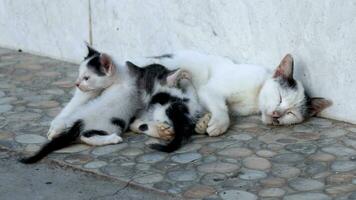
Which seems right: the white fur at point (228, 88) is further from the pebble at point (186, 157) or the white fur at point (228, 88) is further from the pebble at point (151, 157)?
the pebble at point (151, 157)

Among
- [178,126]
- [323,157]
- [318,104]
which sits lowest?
[323,157]

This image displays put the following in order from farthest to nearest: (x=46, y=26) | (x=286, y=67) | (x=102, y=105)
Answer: (x=46, y=26) < (x=286, y=67) < (x=102, y=105)

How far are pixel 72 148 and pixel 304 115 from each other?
1739 millimetres

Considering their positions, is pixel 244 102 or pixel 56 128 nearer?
pixel 56 128

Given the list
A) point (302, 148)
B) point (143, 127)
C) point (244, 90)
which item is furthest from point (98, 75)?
point (302, 148)

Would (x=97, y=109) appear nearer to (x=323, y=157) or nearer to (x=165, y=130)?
(x=165, y=130)

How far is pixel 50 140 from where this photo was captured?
16.6 feet

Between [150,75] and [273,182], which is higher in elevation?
[150,75]

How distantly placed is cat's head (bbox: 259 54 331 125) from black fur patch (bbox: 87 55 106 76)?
122 centimetres

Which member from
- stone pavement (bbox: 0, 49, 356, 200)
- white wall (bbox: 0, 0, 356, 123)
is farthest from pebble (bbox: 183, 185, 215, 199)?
white wall (bbox: 0, 0, 356, 123)

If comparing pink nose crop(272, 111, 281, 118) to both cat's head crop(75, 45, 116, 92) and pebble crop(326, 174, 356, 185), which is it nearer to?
pebble crop(326, 174, 356, 185)

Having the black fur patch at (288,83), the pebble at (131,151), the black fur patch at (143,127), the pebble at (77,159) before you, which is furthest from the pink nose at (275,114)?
the pebble at (77,159)

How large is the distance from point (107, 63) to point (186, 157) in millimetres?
1025

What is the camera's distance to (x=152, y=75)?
17.7ft
